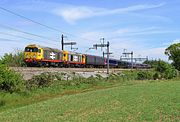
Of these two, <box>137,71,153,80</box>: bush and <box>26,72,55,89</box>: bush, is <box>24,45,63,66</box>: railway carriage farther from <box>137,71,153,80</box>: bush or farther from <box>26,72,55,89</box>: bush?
<box>137,71,153,80</box>: bush

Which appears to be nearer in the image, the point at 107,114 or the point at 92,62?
the point at 107,114

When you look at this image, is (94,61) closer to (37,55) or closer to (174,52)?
(37,55)

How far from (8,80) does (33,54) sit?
2316cm

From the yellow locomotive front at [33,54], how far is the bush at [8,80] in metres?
21.2

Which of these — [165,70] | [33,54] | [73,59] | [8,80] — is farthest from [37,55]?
[165,70]

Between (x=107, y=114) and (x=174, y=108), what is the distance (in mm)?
3822

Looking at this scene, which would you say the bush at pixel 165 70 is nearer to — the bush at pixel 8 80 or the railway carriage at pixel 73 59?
the railway carriage at pixel 73 59

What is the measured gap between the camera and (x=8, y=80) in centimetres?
3080

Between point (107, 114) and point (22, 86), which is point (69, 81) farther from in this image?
point (107, 114)

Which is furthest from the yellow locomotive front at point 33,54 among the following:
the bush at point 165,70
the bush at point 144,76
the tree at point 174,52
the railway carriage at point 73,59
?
the tree at point 174,52

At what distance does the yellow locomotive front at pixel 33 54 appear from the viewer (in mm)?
53656

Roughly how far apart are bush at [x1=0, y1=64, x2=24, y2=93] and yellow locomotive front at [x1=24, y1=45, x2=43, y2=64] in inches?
833

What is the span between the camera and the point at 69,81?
47219mm

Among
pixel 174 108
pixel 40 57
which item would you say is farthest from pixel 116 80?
pixel 174 108
